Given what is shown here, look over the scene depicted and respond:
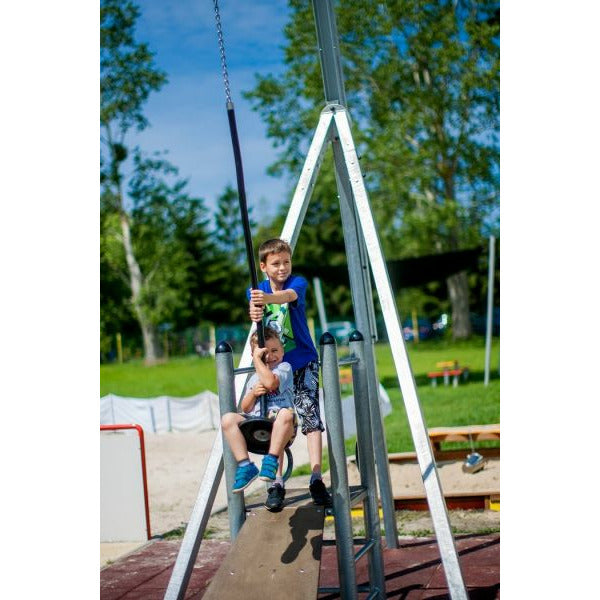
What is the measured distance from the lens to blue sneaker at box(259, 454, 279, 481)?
3346 mm

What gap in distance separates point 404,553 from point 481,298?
27.0 meters

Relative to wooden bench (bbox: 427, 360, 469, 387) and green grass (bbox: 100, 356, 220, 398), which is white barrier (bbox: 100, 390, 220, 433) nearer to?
wooden bench (bbox: 427, 360, 469, 387)

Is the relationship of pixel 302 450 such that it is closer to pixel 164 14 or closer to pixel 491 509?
pixel 491 509

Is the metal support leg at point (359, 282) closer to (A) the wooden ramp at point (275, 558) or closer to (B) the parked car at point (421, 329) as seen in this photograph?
(A) the wooden ramp at point (275, 558)

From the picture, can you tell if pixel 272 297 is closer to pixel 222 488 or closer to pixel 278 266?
pixel 278 266

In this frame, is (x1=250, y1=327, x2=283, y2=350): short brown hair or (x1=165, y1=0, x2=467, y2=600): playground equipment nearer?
(x1=165, y1=0, x2=467, y2=600): playground equipment

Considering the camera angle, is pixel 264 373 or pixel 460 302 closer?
pixel 264 373

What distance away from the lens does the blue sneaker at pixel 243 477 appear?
→ 343cm

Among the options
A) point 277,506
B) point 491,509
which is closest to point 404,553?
point 491,509

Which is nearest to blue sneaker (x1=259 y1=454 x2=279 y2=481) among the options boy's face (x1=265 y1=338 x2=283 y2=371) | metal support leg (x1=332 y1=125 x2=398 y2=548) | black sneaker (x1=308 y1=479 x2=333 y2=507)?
black sneaker (x1=308 y1=479 x2=333 y2=507)

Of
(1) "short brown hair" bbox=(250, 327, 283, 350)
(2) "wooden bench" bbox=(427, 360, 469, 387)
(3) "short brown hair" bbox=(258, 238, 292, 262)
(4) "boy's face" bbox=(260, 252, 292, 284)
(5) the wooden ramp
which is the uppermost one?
(3) "short brown hair" bbox=(258, 238, 292, 262)

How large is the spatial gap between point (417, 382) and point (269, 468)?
54.5 ft

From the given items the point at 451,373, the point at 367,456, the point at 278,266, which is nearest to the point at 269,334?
the point at 278,266

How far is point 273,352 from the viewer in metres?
3.61
